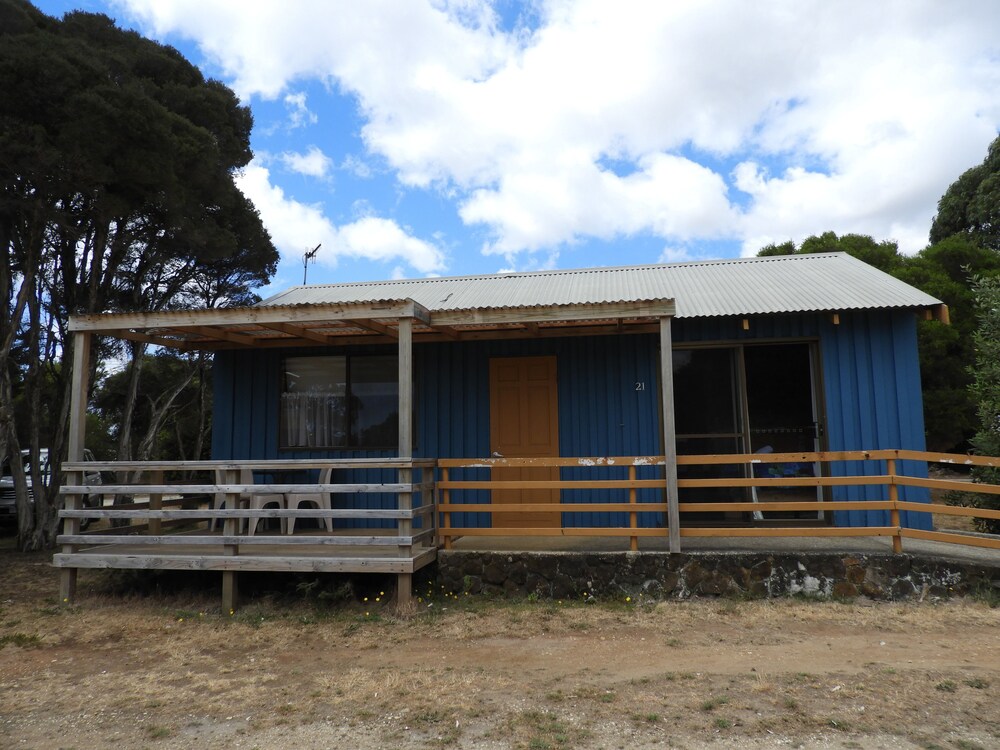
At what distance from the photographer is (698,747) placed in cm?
332

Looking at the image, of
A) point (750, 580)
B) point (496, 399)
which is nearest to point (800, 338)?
point (750, 580)

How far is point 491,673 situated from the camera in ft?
14.7

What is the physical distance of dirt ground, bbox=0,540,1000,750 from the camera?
355 centimetres

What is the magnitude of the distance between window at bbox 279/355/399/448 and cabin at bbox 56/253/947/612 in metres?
0.02

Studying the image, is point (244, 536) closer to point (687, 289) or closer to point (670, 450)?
point (670, 450)

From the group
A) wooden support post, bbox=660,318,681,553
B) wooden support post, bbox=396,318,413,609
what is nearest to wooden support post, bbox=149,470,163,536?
wooden support post, bbox=396,318,413,609

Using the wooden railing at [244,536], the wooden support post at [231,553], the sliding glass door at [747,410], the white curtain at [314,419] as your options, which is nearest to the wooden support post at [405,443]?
the wooden railing at [244,536]

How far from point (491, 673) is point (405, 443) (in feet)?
7.17

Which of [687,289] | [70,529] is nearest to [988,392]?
[687,289]

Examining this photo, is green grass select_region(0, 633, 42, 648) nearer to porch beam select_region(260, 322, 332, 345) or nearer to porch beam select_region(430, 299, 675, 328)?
porch beam select_region(260, 322, 332, 345)

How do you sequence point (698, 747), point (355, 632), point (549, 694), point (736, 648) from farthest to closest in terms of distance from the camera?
point (355, 632), point (736, 648), point (549, 694), point (698, 747)

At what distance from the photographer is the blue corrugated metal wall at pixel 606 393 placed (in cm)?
725

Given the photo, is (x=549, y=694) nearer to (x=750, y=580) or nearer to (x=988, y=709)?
(x=988, y=709)

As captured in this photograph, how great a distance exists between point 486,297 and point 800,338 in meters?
3.90
